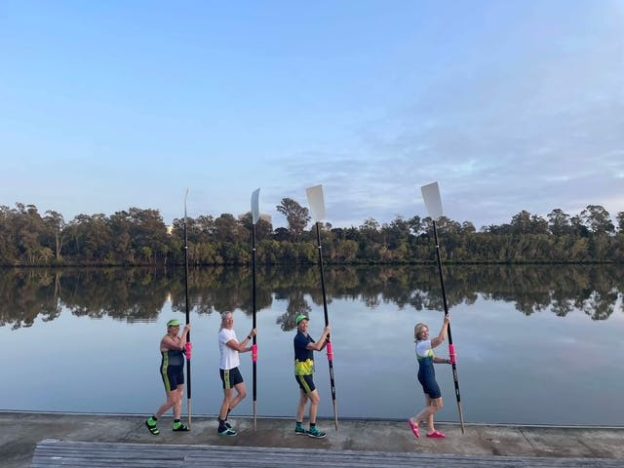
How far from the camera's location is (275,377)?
1304 centimetres

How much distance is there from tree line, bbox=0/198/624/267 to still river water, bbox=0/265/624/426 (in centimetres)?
5598

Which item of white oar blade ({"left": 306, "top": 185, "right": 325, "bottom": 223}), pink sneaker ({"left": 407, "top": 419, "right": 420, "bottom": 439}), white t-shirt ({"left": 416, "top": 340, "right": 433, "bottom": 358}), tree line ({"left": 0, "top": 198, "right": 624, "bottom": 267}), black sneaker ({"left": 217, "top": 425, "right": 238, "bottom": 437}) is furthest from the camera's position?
tree line ({"left": 0, "top": 198, "right": 624, "bottom": 267})

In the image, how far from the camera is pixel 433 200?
753 centimetres

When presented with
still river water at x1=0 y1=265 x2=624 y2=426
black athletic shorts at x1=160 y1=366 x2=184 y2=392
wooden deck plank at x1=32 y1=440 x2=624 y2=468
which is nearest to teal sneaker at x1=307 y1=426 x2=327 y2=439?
black athletic shorts at x1=160 y1=366 x2=184 y2=392

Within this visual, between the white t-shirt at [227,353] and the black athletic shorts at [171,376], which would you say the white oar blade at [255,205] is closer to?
the white t-shirt at [227,353]

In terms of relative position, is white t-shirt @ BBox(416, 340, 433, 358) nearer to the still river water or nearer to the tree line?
the still river water

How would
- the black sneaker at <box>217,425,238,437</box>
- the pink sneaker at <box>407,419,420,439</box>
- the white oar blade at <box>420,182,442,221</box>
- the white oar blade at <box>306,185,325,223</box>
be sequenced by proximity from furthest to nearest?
1. the white oar blade at <box>306,185,325,223</box>
2. the white oar blade at <box>420,182,442,221</box>
3. the black sneaker at <box>217,425,238,437</box>
4. the pink sneaker at <box>407,419,420,439</box>

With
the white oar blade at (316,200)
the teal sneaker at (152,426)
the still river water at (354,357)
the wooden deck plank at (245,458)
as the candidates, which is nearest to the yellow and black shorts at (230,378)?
the teal sneaker at (152,426)

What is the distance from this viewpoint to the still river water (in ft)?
36.1

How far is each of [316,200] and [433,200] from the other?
187 cm

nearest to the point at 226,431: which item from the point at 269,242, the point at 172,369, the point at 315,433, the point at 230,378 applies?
the point at 230,378

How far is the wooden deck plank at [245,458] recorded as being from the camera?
13.2 feet

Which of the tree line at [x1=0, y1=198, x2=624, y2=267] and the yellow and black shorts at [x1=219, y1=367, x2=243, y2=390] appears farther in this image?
the tree line at [x1=0, y1=198, x2=624, y2=267]

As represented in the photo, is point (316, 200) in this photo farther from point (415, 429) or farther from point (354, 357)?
point (354, 357)
